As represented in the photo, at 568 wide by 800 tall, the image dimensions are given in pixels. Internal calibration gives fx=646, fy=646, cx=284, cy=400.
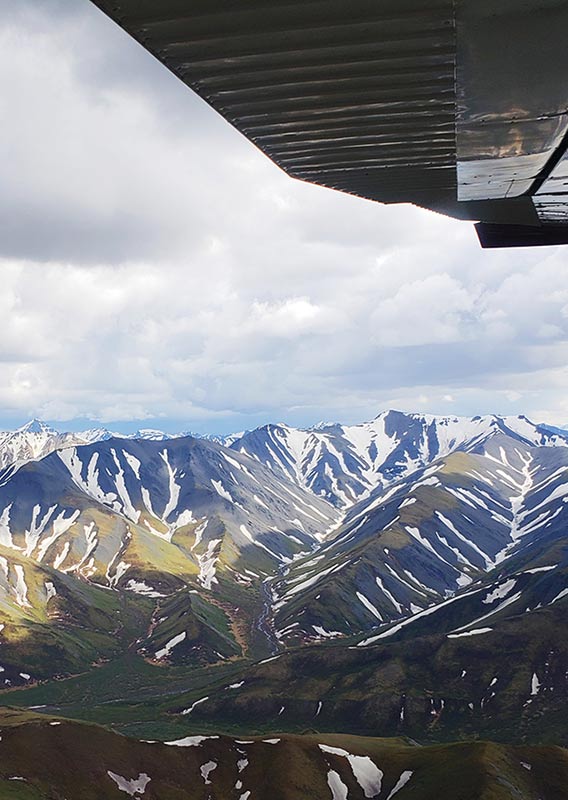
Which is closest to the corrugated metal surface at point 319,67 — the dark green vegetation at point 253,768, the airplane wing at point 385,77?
the airplane wing at point 385,77

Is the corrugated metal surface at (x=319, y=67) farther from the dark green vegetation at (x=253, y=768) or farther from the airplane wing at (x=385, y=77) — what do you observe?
the dark green vegetation at (x=253, y=768)

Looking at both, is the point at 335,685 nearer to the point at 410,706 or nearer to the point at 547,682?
the point at 410,706

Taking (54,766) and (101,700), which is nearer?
(54,766)

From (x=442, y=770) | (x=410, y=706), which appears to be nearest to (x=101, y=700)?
(x=410, y=706)

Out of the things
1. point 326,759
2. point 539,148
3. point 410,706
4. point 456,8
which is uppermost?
point 456,8

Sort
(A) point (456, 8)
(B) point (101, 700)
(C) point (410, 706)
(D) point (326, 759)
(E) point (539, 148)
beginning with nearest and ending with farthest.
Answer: (A) point (456, 8), (E) point (539, 148), (D) point (326, 759), (C) point (410, 706), (B) point (101, 700)

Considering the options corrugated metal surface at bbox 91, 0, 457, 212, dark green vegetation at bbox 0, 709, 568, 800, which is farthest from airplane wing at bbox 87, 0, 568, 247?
dark green vegetation at bbox 0, 709, 568, 800

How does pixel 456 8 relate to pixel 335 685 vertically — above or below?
above
